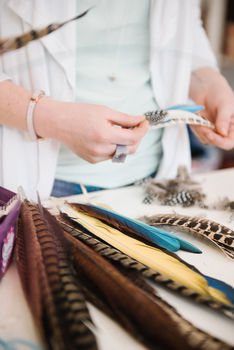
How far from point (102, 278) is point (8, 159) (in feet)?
1.42

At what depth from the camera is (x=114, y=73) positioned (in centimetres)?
73

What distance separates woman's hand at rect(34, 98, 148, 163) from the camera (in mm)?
525

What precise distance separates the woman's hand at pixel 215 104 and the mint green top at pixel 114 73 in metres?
0.16

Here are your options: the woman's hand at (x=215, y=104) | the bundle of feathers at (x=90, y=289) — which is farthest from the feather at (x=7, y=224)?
the woman's hand at (x=215, y=104)

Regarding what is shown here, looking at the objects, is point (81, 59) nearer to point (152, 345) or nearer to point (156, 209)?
point (156, 209)

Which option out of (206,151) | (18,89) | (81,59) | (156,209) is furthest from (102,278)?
(206,151)

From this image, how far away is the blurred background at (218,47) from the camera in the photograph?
2219mm

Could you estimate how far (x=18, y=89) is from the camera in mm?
571

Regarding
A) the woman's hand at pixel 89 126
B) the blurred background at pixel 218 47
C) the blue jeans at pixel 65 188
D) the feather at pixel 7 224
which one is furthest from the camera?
the blurred background at pixel 218 47

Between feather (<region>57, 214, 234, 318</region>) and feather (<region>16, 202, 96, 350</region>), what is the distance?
0.17ft

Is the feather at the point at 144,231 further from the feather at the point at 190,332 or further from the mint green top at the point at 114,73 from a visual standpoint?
the mint green top at the point at 114,73

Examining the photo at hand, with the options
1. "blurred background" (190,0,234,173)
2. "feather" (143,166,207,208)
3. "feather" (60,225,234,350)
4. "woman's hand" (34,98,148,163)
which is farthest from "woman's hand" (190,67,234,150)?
"blurred background" (190,0,234,173)

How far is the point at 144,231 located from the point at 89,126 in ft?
0.69

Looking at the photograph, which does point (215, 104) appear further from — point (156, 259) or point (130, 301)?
point (130, 301)
